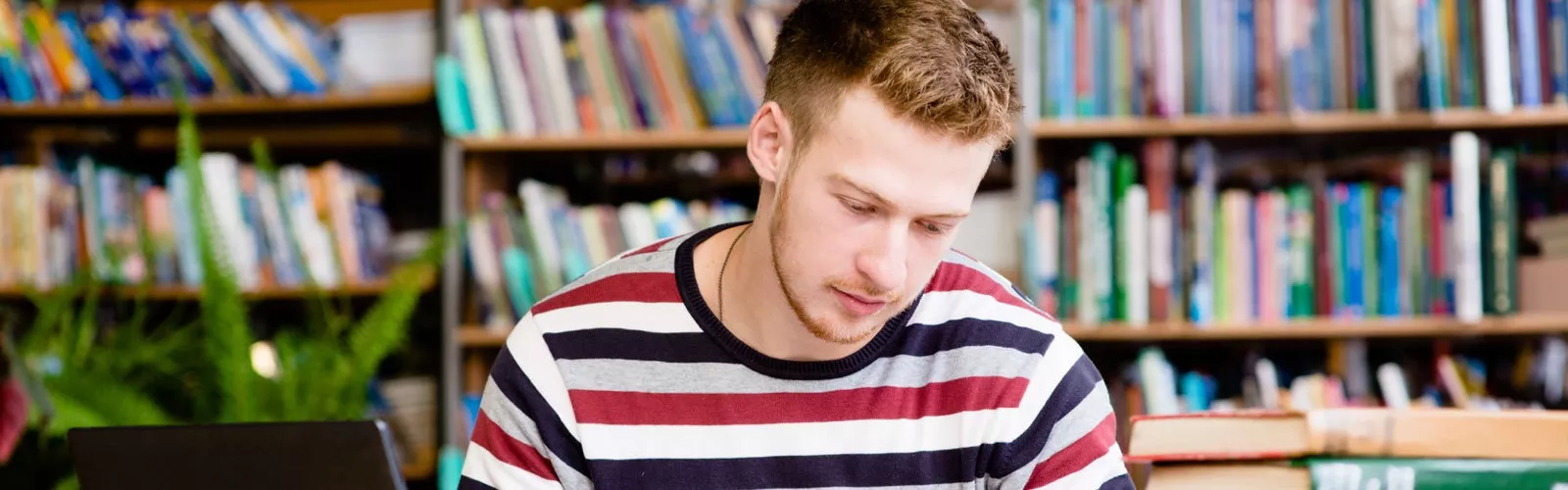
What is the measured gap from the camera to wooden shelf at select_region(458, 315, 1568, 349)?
87.1 inches

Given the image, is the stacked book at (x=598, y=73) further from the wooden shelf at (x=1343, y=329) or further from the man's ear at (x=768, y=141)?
the man's ear at (x=768, y=141)

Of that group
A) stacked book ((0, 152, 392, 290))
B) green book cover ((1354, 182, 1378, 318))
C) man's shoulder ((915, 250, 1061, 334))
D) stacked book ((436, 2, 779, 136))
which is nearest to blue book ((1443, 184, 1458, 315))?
green book cover ((1354, 182, 1378, 318))

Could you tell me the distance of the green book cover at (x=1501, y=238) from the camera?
87.4 inches

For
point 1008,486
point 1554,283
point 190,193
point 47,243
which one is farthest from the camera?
point 47,243

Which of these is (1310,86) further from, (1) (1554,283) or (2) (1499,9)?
(1) (1554,283)

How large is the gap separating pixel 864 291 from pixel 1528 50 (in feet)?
5.56

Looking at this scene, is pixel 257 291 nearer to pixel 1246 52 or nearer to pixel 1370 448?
pixel 1246 52

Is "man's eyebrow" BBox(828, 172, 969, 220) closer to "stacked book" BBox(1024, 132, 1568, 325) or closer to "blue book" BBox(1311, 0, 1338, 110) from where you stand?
"stacked book" BBox(1024, 132, 1568, 325)

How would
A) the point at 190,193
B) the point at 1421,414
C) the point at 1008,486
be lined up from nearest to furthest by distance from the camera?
the point at 1421,414 → the point at 1008,486 → the point at 190,193

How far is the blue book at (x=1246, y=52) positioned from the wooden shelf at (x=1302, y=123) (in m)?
0.05

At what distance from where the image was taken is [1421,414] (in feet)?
3.12

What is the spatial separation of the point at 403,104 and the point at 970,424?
1.83 metres

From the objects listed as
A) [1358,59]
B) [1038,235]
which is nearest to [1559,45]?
[1358,59]

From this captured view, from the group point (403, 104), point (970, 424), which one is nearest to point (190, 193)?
point (403, 104)
